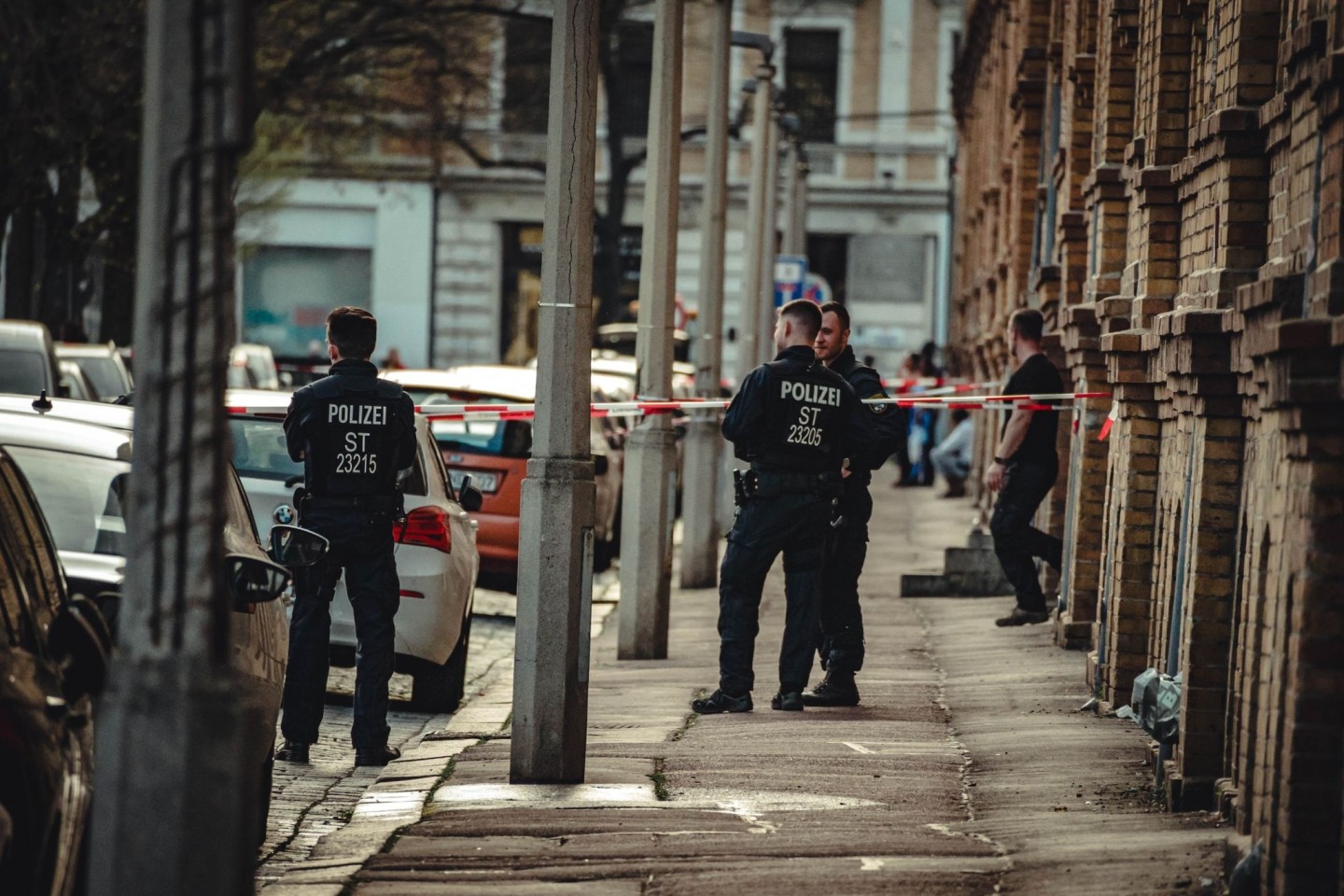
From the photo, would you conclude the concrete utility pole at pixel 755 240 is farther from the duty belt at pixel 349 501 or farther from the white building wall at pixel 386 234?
the white building wall at pixel 386 234

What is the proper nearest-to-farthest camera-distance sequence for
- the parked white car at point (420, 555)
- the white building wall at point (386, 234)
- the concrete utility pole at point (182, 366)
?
the concrete utility pole at point (182, 366) < the parked white car at point (420, 555) < the white building wall at point (386, 234)

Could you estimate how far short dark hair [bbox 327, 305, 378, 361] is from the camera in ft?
32.4

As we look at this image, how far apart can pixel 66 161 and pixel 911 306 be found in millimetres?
28884

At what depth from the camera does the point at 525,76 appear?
50.0 m

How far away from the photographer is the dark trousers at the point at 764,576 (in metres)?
10.7

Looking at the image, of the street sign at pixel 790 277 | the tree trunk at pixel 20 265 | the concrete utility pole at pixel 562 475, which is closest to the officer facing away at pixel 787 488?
the concrete utility pole at pixel 562 475

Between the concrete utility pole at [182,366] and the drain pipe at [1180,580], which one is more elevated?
the concrete utility pole at [182,366]

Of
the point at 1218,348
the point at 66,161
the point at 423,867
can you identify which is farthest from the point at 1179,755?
the point at 66,161

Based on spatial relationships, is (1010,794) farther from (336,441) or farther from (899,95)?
(899,95)

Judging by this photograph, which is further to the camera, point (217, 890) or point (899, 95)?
point (899, 95)

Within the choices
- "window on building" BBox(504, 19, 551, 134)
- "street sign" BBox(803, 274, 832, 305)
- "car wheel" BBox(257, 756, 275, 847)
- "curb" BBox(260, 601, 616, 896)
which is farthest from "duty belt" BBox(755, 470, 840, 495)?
"window on building" BBox(504, 19, 551, 134)

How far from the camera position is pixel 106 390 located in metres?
22.3

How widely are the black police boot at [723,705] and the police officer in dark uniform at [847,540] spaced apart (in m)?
0.41

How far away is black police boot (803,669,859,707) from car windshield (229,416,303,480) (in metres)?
2.79
